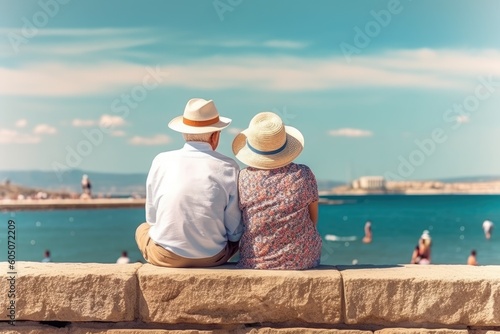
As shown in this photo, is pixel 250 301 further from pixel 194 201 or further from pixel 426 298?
pixel 426 298

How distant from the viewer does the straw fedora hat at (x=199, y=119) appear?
162 inches

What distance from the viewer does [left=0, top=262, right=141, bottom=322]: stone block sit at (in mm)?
3850

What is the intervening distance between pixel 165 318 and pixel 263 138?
119 cm

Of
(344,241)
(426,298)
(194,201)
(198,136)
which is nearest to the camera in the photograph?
(426,298)

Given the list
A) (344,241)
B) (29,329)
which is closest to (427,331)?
(29,329)

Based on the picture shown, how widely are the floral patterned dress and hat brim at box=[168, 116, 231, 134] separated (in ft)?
1.19

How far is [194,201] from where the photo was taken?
3896 millimetres

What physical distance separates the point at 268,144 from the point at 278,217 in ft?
1.45

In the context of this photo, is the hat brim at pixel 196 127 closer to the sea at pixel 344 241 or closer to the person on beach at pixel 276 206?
the person on beach at pixel 276 206

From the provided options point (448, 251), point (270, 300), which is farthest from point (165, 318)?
point (448, 251)

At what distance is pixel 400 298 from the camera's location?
3.78 meters

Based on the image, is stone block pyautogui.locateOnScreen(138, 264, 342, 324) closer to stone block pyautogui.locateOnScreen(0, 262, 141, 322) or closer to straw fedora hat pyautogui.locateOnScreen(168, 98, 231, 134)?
stone block pyautogui.locateOnScreen(0, 262, 141, 322)

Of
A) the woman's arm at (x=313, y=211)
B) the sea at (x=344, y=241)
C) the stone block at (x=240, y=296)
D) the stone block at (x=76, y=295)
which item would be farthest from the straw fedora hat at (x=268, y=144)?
the sea at (x=344, y=241)

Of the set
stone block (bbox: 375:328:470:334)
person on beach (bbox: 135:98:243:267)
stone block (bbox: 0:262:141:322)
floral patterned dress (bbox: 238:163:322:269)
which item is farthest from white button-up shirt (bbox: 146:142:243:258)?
stone block (bbox: 375:328:470:334)
